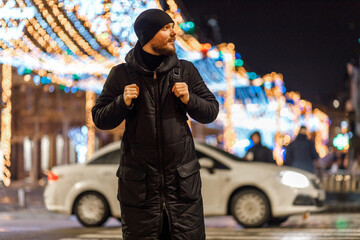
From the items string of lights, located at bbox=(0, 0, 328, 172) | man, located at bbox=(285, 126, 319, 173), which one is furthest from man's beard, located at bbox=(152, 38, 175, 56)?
man, located at bbox=(285, 126, 319, 173)

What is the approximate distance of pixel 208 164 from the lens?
11.6 meters

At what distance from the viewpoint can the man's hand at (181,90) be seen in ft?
11.8

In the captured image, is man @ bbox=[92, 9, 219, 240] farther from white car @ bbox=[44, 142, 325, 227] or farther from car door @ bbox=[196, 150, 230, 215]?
car door @ bbox=[196, 150, 230, 215]

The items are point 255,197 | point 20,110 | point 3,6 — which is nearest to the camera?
point 255,197

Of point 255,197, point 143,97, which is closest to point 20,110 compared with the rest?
point 255,197

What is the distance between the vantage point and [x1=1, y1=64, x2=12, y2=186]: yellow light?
17359 mm

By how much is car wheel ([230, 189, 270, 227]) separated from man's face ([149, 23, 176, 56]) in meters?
8.40

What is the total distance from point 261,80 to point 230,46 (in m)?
19.4

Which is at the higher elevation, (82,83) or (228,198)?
(82,83)

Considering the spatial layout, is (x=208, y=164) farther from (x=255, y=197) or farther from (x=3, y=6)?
(x=3, y=6)

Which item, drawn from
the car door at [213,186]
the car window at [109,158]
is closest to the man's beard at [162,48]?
the car door at [213,186]

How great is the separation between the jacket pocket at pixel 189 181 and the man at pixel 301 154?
1200 cm

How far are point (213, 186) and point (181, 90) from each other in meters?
8.50

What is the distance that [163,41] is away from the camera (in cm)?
370
